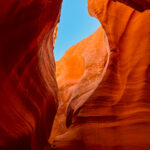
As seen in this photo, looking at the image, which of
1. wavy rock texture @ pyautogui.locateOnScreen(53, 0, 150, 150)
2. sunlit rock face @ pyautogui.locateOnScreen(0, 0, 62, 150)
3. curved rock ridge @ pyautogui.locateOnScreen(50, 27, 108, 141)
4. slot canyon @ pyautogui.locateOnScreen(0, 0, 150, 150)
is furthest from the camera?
curved rock ridge @ pyautogui.locateOnScreen(50, 27, 108, 141)

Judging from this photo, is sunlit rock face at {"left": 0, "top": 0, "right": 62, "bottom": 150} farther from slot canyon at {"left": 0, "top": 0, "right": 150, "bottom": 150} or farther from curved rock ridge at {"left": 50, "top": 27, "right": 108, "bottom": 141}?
curved rock ridge at {"left": 50, "top": 27, "right": 108, "bottom": 141}

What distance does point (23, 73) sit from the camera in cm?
479

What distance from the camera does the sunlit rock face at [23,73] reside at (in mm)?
4031

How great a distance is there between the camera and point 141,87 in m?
5.53

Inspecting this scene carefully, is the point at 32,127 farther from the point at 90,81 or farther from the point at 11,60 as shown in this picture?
the point at 90,81

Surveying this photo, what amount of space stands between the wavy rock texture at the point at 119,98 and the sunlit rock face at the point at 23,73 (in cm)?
119

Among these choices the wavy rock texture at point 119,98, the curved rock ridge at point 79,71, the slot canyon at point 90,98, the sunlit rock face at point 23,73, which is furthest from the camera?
the curved rock ridge at point 79,71

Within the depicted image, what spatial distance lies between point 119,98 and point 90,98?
101 cm

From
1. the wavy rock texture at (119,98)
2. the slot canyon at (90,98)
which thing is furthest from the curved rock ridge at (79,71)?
the slot canyon at (90,98)

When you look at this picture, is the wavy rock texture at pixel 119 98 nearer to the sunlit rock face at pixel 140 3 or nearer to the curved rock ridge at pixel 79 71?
the curved rock ridge at pixel 79 71

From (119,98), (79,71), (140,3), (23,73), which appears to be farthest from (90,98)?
(79,71)

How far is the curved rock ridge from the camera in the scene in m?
9.36

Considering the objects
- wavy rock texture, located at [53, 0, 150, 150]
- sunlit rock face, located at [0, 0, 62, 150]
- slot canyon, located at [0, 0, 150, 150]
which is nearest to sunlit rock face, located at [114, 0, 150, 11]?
slot canyon, located at [0, 0, 150, 150]

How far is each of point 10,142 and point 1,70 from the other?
168 cm
